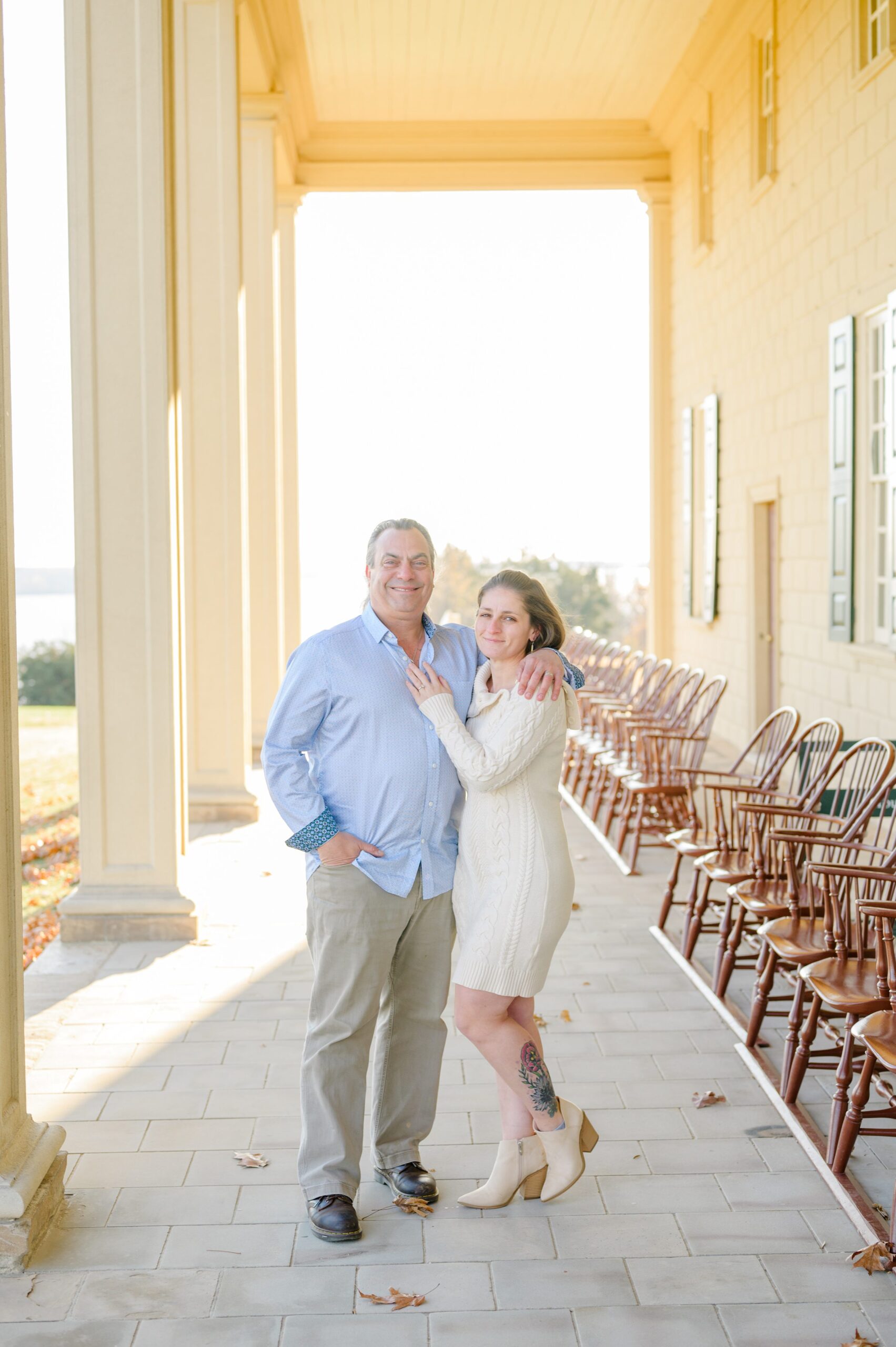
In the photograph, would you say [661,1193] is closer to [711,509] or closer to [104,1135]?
[104,1135]

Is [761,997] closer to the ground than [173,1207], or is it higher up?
higher up

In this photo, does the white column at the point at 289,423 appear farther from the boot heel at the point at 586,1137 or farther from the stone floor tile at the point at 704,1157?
the boot heel at the point at 586,1137

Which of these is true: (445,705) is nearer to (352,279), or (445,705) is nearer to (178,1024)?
(178,1024)

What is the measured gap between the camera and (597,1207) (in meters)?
3.23

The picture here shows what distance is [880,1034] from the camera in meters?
2.96

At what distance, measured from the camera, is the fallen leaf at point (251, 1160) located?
3467 millimetres

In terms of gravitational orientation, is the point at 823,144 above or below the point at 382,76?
below

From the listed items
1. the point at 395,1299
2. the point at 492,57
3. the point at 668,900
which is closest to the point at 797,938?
the point at 395,1299

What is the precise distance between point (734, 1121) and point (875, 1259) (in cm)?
84

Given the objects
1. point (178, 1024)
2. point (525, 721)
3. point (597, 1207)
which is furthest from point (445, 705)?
point (178, 1024)

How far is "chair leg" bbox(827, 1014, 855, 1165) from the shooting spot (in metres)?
3.38

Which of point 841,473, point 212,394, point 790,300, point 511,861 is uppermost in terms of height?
point 790,300

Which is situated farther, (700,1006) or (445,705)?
(700,1006)

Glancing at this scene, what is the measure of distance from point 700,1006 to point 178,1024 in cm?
187
